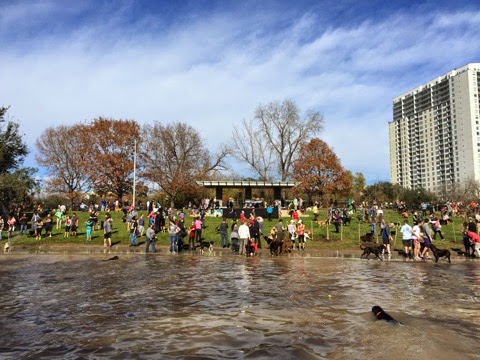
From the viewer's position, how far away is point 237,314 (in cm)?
762

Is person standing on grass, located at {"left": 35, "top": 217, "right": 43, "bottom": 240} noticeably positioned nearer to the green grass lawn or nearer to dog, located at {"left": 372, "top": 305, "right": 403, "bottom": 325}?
the green grass lawn

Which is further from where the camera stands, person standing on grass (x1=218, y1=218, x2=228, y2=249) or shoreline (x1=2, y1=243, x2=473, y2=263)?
person standing on grass (x1=218, y1=218, x2=228, y2=249)

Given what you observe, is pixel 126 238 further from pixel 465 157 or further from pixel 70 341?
pixel 465 157

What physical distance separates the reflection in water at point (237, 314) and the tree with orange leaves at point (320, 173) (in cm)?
4288

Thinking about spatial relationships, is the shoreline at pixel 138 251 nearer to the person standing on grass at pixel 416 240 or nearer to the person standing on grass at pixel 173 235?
the person standing on grass at pixel 173 235

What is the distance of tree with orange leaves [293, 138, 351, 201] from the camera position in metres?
56.4

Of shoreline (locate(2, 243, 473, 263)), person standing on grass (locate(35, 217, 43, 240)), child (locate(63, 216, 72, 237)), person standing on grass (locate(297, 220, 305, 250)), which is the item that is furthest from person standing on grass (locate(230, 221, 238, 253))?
person standing on grass (locate(35, 217, 43, 240))

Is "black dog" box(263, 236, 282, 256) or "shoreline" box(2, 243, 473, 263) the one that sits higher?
"black dog" box(263, 236, 282, 256)

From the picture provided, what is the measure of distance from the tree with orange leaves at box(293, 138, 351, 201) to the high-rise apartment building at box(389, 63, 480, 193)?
63.3 metres

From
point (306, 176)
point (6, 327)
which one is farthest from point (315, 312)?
point (306, 176)

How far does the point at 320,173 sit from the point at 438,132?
315 ft

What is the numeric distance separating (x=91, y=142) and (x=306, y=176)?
102 feet

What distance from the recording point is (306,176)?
187 feet

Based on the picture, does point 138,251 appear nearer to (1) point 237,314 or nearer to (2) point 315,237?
(2) point 315,237
